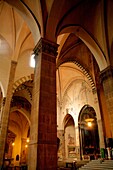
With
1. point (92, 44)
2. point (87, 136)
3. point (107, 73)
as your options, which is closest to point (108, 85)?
point (107, 73)

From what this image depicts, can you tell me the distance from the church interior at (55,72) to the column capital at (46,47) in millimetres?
38

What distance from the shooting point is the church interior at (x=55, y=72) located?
4.82 m

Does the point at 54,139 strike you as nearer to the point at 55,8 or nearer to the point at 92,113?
the point at 55,8

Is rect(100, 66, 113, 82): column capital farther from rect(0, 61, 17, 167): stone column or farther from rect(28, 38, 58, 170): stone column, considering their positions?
rect(0, 61, 17, 167): stone column

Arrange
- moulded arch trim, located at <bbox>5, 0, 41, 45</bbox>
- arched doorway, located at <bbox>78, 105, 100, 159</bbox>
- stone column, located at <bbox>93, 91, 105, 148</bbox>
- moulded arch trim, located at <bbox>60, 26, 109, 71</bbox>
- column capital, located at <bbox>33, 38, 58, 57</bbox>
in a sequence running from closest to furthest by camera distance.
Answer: column capital, located at <bbox>33, 38, 58, 57</bbox>
moulded arch trim, located at <bbox>5, 0, 41, 45</bbox>
moulded arch trim, located at <bbox>60, 26, 109, 71</bbox>
stone column, located at <bbox>93, 91, 105, 148</bbox>
arched doorway, located at <bbox>78, 105, 100, 159</bbox>

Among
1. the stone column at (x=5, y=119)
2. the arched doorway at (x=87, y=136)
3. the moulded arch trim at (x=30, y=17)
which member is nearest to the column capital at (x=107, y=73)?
the moulded arch trim at (x=30, y=17)

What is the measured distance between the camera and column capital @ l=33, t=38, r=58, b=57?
577 cm

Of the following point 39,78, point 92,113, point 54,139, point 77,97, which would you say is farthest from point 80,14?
point 92,113

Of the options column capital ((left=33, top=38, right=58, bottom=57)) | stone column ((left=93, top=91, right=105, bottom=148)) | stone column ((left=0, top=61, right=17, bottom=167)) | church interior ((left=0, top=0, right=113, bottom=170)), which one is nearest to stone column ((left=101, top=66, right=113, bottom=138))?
church interior ((left=0, top=0, right=113, bottom=170))

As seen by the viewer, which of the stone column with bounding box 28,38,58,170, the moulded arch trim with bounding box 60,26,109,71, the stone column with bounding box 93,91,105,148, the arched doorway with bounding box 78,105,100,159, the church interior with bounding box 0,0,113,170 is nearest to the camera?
the stone column with bounding box 28,38,58,170

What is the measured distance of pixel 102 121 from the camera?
1220 cm

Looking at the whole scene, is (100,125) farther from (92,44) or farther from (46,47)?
(46,47)

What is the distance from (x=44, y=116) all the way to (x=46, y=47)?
105 inches

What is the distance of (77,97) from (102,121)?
4915mm
